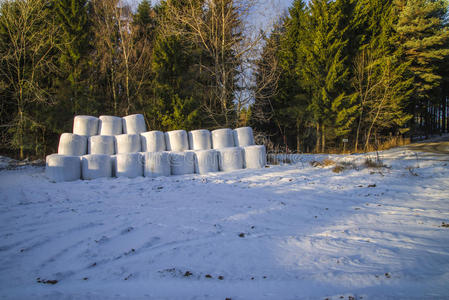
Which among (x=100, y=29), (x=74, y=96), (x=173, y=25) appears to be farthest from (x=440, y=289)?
(x=100, y=29)

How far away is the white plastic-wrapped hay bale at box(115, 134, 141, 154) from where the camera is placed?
5.98 meters

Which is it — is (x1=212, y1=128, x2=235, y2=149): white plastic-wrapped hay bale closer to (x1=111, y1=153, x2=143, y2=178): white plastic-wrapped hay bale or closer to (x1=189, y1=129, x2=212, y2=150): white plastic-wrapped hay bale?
(x1=189, y1=129, x2=212, y2=150): white plastic-wrapped hay bale

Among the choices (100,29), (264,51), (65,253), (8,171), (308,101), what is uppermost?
(100,29)

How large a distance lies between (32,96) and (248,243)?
12.4 metres

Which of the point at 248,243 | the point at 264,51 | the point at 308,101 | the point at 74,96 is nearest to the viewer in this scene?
the point at 248,243

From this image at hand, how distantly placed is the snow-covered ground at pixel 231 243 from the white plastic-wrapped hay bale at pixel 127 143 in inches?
85.1

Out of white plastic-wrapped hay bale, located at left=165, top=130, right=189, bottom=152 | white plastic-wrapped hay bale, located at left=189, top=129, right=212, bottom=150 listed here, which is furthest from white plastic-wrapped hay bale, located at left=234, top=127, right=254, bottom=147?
white plastic-wrapped hay bale, located at left=165, top=130, right=189, bottom=152

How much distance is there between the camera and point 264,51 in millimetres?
9242

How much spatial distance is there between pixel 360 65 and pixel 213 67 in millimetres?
8624

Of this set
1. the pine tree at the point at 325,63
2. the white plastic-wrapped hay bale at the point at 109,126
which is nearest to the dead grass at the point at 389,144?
the pine tree at the point at 325,63

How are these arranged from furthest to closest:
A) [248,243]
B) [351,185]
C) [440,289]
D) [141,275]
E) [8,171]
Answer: [8,171], [351,185], [248,243], [141,275], [440,289]

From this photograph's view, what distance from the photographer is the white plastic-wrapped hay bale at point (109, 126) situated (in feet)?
21.0

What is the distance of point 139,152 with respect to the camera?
18.9ft

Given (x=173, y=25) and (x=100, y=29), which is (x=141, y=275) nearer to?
(x=173, y=25)
